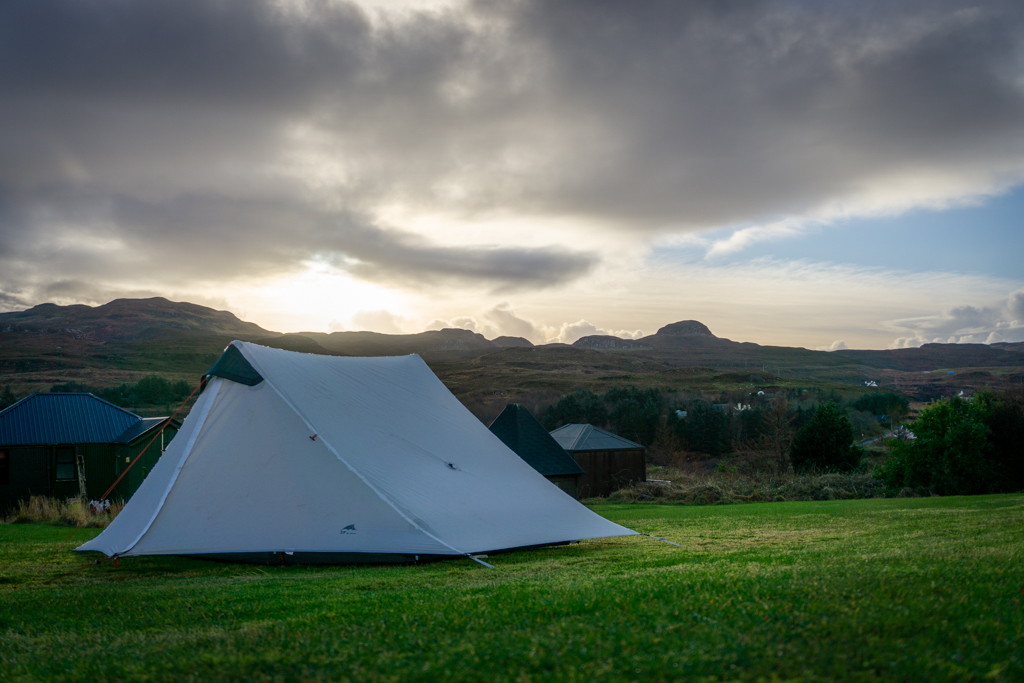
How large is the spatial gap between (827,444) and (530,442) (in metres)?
12.9

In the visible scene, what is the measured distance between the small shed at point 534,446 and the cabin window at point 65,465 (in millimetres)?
18115

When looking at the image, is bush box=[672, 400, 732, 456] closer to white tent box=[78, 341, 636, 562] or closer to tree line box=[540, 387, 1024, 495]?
tree line box=[540, 387, 1024, 495]

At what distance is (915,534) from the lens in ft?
25.8

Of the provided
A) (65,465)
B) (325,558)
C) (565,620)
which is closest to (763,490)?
(325,558)

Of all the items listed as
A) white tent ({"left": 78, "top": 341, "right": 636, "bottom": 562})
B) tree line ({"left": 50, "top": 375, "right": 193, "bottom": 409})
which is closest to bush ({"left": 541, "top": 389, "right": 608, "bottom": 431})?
tree line ({"left": 50, "top": 375, "right": 193, "bottom": 409})

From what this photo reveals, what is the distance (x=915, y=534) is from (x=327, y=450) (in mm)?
6979

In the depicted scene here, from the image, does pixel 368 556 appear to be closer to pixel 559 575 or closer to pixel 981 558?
pixel 559 575

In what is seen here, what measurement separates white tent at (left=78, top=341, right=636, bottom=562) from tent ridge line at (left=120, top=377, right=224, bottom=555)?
17mm

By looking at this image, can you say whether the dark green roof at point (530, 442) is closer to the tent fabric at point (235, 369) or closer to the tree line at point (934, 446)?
the tree line at point (934, 446)

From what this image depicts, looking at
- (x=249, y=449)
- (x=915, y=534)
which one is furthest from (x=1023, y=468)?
(x=249, y=449)

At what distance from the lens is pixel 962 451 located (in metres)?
20.5

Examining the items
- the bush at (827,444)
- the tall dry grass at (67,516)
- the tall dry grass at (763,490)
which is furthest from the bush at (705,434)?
the tall dry grass at (67,516)

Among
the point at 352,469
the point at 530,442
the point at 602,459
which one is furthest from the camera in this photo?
the point at 602,459

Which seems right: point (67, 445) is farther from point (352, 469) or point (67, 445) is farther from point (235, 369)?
point (352, 469)
